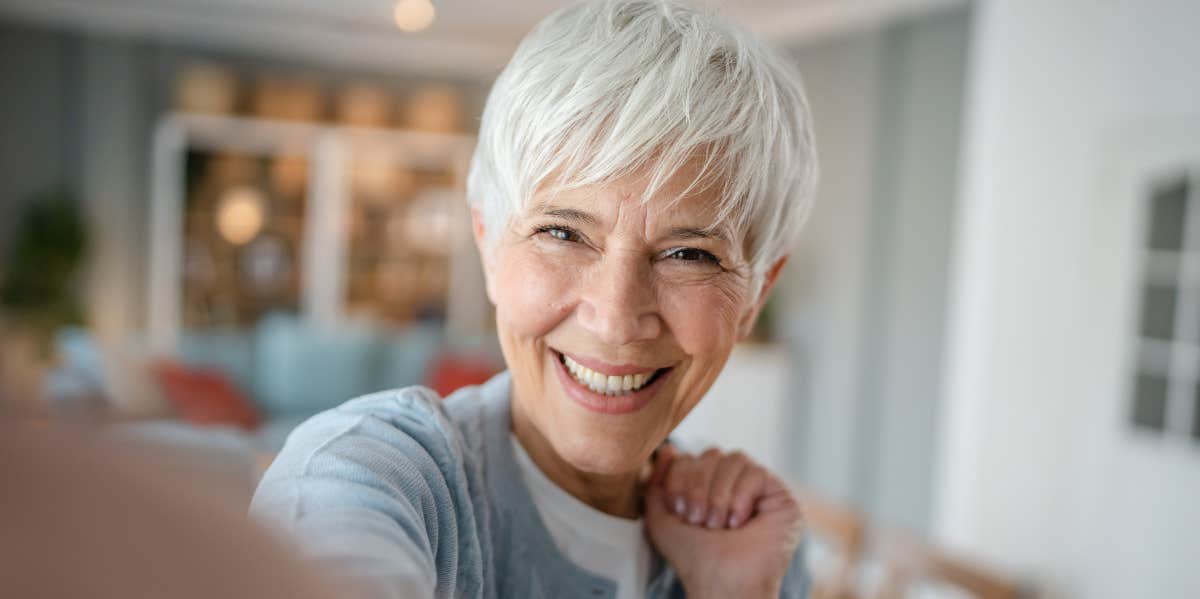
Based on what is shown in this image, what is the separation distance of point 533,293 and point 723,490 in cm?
34

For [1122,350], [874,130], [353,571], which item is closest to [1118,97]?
[1122,350]

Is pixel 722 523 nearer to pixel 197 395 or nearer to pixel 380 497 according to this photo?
pixel 380 497

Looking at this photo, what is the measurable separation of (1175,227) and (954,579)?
196 centimetres

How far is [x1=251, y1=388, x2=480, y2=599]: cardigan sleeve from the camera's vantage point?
442mm

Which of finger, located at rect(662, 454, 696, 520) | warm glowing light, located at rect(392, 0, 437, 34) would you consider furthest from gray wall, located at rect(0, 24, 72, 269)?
finger, located at rect(662, 454, 696, 520)

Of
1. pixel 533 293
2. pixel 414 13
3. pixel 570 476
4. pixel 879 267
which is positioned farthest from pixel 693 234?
pixel 879 267

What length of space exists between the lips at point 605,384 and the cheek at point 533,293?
0.14 ft

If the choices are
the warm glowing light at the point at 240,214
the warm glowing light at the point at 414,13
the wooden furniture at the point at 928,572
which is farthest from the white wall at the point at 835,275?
the warm glowing light at the point at 240,214

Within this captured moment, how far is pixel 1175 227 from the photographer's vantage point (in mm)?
3189

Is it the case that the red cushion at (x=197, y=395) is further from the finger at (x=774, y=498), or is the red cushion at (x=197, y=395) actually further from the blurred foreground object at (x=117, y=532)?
the blurred foreground object at (x=117, y=532)

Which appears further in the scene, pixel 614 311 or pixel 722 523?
pixel 722 523

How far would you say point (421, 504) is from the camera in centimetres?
63

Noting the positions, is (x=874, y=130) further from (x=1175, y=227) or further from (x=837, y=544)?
(x=837, y=544)

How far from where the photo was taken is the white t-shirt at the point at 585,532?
842 millimetres
